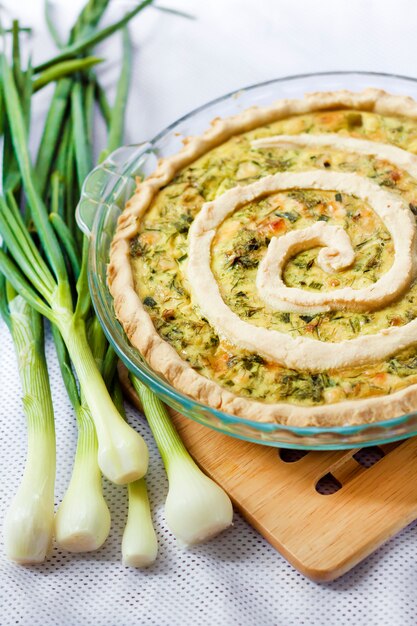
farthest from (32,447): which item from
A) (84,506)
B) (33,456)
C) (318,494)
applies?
(318,494)

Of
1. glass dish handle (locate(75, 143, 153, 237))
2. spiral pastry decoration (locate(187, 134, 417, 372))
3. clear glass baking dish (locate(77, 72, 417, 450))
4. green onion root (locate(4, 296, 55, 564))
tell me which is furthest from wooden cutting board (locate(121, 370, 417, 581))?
glass dish handle (locate(75, 143, 153, 237))

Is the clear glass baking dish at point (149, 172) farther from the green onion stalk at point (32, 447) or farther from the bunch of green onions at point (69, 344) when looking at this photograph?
the green onion stalk at point (32, 447)

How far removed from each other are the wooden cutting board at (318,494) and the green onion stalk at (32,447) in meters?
0.48

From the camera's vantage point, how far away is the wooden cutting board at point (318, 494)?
2430 millimetres

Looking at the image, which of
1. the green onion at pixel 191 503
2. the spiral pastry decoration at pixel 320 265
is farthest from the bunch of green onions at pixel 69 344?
the spiral pastry decoration at pixel 320 265

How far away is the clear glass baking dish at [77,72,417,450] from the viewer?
2416 millimetres

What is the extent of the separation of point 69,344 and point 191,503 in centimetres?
79

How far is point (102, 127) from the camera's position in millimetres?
4160

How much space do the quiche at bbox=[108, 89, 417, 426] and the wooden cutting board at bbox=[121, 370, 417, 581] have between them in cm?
23

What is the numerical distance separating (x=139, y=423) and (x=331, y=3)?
2.71m

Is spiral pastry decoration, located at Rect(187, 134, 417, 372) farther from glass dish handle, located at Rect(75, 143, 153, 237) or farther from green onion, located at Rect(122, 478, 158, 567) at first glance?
green onion, located at Rect(122, 478, 158, 567)

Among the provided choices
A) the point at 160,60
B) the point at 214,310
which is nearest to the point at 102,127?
the point at 160,60

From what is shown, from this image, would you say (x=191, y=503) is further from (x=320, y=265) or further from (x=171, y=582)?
(x=320, y=265)

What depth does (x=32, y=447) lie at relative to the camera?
278 centimetres
